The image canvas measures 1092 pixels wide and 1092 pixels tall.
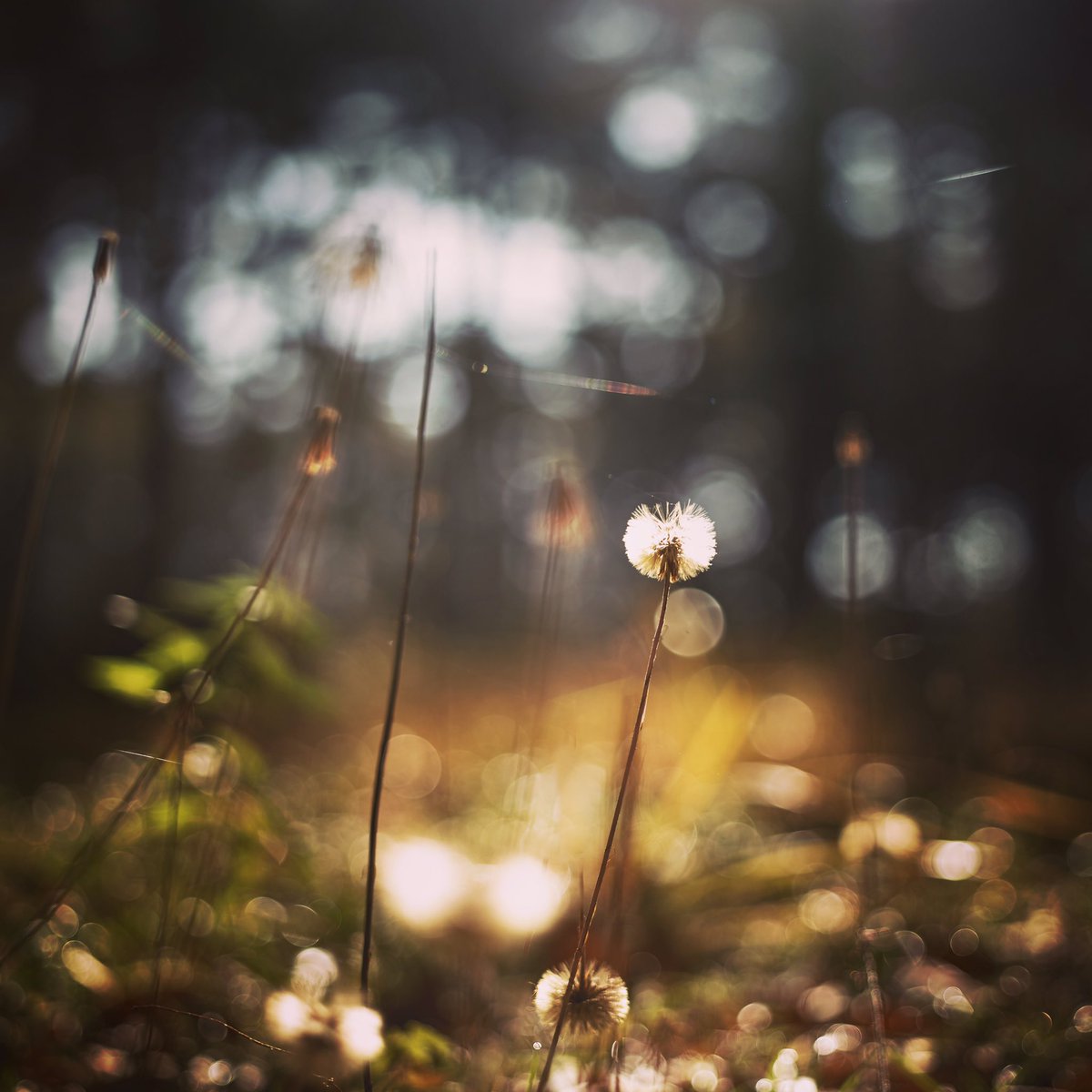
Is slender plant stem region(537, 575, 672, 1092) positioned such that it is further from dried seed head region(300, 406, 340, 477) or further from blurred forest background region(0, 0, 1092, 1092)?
blurred forest background region(0, 0, 1092, 1092)

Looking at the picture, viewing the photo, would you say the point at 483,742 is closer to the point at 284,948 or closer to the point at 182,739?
the point at 284,948

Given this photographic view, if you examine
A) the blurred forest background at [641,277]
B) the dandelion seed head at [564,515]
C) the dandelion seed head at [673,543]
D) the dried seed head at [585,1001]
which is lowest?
the dried seed head at [585,1001]

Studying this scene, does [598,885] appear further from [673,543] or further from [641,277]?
[641,277]

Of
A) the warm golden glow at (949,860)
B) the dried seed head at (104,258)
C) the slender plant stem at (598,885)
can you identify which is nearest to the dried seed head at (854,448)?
the slender plant stem at (598,885)

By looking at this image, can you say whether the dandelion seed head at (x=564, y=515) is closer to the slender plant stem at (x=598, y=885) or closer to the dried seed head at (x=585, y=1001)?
the slender plant stem at (x=598, y=885)

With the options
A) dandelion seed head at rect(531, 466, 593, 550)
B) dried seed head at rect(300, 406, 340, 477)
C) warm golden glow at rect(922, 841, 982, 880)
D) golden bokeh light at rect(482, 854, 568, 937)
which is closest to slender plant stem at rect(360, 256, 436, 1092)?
dried seed head at rect(300, 406, 340, 477)

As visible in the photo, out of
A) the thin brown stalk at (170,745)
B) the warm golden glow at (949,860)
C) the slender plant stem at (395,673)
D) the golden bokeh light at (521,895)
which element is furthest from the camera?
the warm golden glow at (949,860)

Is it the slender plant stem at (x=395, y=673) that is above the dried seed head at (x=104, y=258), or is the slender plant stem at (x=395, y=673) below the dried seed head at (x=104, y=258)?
below
